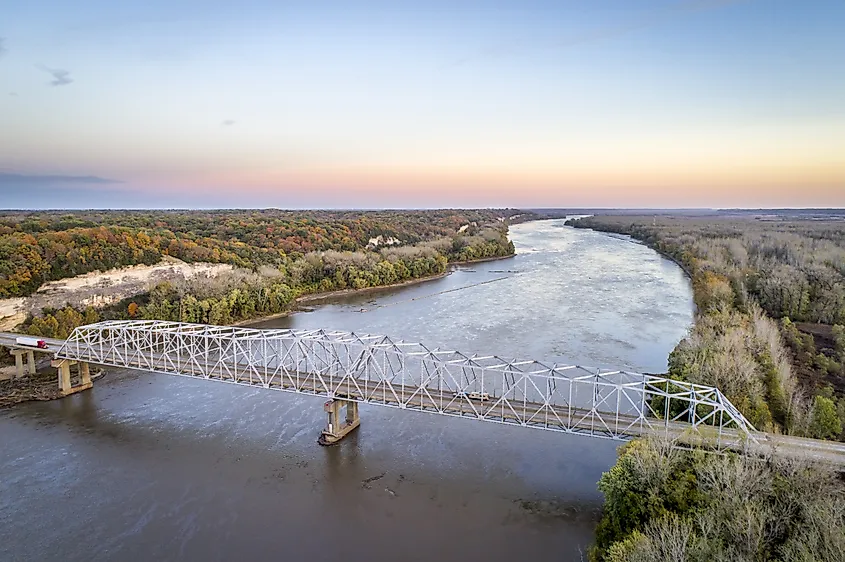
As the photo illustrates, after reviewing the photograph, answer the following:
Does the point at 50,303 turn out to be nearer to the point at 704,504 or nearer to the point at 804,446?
the point at 704,504

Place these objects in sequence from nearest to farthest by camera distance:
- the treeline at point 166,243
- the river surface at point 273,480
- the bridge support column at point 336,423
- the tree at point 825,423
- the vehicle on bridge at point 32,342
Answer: the river surface at point 273,480
the tree at point 825,423
the bridge support column at point 336,423
the vehicle on bridge at point 32,342
the treeline at point 166,243

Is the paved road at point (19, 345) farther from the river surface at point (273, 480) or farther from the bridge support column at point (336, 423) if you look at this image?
the bridge support column at point (336, 423)

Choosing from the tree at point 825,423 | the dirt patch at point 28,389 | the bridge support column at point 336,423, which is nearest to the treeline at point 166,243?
the dirt patch at point 28,389

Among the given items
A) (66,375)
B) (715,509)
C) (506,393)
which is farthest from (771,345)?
(66,375)

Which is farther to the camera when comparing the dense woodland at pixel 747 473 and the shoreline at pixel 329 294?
the shoreline at pixel 329 294

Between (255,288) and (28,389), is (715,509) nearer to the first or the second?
(28,389)

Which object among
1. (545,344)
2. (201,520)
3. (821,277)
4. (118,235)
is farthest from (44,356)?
(821,277)

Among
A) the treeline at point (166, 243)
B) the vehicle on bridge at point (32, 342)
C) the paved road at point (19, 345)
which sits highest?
the treeline at point (166, 243)
